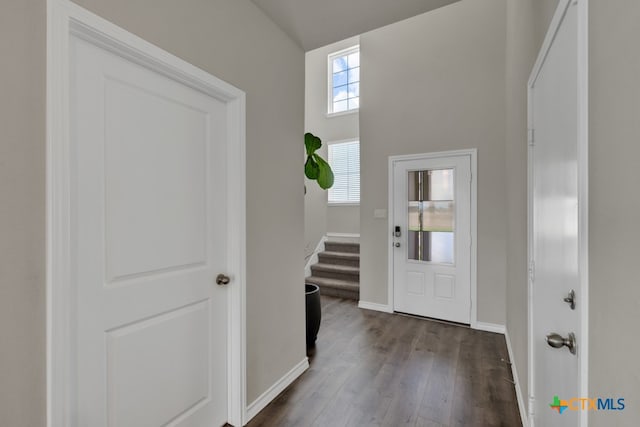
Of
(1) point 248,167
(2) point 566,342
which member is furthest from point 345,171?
(2) point 566,342

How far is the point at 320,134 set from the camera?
6.20 m

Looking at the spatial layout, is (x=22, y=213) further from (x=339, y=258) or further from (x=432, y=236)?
(x=339, y=258)

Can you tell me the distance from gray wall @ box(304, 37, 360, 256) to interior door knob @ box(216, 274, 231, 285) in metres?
4.21

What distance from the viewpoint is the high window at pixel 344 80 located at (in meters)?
5.86

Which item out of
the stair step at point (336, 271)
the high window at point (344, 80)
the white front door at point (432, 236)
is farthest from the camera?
A: the high window at point (344, 80)

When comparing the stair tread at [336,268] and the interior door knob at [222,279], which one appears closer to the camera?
the interior door knob at [222,279]

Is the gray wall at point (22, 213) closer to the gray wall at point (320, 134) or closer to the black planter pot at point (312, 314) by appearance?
the black planter pot at point (312, 314)

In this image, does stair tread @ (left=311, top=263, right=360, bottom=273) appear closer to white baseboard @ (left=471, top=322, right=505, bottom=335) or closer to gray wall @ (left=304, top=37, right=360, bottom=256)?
gray wall @ (left=304, top=37, right=360, bottom=256)

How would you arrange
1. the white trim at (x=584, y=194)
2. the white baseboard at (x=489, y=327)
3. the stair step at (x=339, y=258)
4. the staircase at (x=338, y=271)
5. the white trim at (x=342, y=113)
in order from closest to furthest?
the white trim at (x=584, y=194) < the white baseboard at (x=489, y=327) < the staircase at (x=338, y=271) < the stair step at (x=339, y=258) < the white trim at (x=342, y=113)

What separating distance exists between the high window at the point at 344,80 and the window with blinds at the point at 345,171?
2.36 ft

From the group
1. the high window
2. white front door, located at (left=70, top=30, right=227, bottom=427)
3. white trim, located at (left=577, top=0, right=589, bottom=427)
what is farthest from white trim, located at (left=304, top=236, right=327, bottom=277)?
white trim, located at (left=577, top=0, right=589, bottom=427)

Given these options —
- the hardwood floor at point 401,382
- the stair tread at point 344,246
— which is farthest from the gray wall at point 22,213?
the stair tread at point 344,246

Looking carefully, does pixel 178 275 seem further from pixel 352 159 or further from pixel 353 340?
pixel 352 159

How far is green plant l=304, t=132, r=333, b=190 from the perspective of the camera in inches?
115
